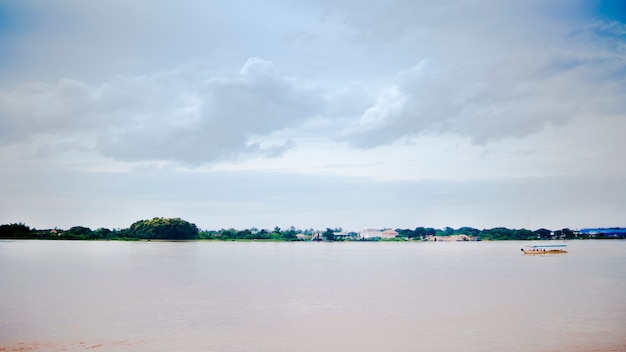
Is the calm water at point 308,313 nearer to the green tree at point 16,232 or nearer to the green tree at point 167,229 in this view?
the green tree at point 167,229

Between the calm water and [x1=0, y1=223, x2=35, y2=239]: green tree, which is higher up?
[x1=0, y1=223, x2=35, y2=239]: green tree

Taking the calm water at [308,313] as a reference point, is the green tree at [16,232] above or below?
above

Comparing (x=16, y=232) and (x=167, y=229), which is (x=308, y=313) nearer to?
(x=167, y=229)

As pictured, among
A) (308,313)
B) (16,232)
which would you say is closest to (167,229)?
(16,232)

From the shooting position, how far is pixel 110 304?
26.7m

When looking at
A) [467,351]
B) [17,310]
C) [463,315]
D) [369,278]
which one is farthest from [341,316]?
[369,278]

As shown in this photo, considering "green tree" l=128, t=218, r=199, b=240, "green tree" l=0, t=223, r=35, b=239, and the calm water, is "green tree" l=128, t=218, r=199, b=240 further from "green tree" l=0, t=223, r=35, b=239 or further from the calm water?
the calm water

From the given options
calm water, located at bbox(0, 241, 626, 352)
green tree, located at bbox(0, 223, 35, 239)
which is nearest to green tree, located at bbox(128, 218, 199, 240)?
green tree, located at bbox(0, 223, 35, 239)

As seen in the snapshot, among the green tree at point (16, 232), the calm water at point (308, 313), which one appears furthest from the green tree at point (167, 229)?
the calm water at point (308, 313)

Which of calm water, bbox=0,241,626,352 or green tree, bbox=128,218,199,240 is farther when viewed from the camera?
green tree, bbox=128,218,199,240

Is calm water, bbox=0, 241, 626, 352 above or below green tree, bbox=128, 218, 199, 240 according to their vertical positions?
below

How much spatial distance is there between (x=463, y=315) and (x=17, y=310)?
1952 cm

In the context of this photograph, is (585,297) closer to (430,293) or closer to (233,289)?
(430,293)

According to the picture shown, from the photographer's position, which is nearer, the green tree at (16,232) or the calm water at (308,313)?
the calm water at (308,313)
